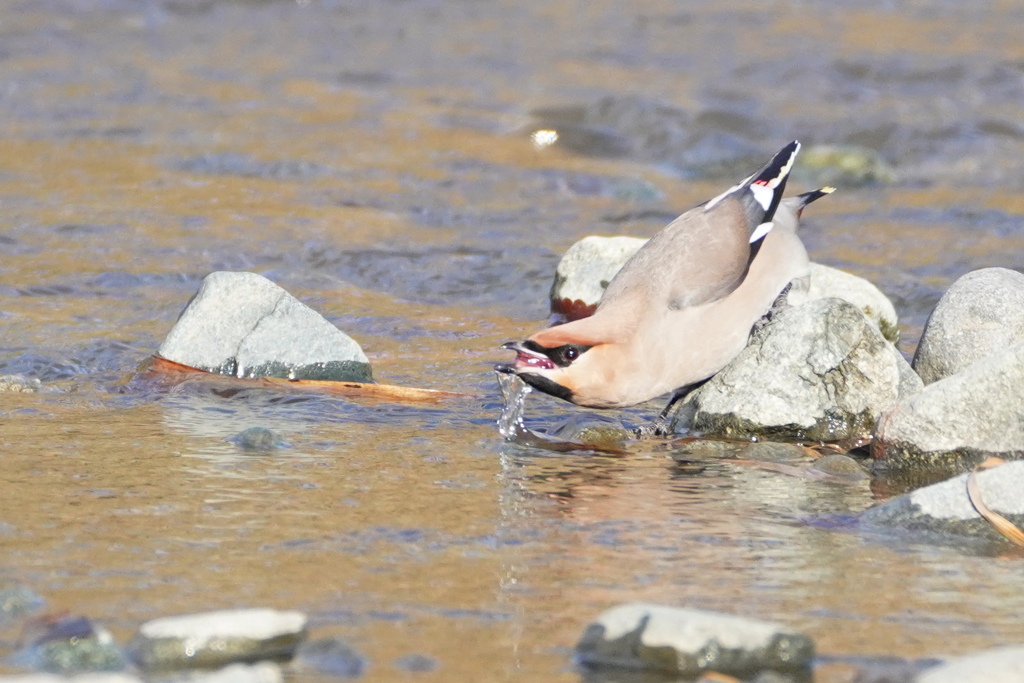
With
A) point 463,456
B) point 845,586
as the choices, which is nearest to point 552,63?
point 463,456

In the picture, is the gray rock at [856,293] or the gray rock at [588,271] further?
the gray rock at [588,271]

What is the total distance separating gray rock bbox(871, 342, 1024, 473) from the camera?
5.34 m

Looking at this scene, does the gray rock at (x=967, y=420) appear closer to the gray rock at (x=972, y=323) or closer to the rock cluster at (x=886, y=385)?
the rock cluster at (x=886, y=385)

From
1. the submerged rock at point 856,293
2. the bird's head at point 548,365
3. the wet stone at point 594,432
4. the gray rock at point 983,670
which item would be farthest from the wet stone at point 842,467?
the gray rock at point 983,670

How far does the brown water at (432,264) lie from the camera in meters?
4.05

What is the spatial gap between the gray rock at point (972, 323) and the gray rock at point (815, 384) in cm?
44

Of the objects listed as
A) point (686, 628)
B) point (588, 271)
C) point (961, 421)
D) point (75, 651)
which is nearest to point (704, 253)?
point (961, 421)

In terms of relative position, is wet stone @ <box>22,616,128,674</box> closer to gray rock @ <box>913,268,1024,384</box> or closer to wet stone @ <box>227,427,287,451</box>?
wet stone @ <box>227,427,287,451</box>

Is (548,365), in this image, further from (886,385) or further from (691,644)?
(691,644)

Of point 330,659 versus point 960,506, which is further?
point 960,506

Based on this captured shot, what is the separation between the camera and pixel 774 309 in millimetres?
6414

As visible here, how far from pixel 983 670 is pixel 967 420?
7.52ft

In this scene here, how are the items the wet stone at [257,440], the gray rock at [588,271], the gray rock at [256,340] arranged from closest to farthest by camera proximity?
the wet stone at [257,440] < the gray rock at [256,340] < the gray rock at [588,271]

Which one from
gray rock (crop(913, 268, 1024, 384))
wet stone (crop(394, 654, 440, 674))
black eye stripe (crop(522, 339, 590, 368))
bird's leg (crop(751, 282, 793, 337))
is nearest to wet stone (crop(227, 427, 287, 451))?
black eye stripe (crop(522, 339, 590, 368))
